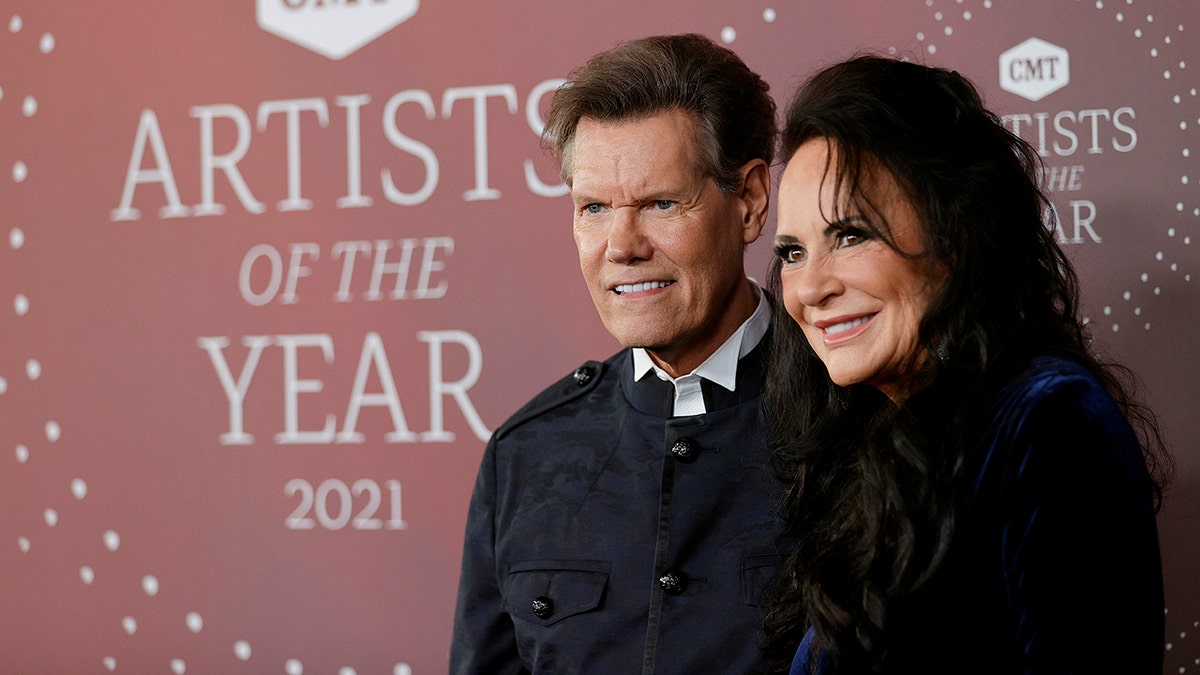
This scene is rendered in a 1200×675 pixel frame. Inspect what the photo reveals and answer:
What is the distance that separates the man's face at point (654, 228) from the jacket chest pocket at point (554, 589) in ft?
1.03

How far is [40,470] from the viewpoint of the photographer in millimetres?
2568

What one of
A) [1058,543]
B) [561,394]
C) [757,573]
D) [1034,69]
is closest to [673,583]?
[757,573]

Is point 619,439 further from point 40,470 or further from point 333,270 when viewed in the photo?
point 40,470

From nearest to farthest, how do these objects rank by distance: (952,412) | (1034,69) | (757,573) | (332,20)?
(952,412) → (757,573) → (1034,69) → (332,20)

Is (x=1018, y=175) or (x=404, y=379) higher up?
(x=1018, y=175)

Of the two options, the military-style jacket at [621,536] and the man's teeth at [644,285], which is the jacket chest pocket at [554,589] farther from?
the man's teeth at [644,285]

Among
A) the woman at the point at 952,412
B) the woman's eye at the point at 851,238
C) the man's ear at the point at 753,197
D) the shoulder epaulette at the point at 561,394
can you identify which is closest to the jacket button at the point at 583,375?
the shoulder epaulette at the point at 561,394

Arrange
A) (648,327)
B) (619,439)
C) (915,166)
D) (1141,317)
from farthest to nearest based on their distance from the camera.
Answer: (1141,317)
(619,439)
(648,327)
(915,166)

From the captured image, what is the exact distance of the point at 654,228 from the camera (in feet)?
5.26

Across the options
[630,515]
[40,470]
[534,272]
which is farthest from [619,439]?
[40,470]

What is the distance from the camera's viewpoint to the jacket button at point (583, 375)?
1.83 m

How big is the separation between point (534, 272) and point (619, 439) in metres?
0.63

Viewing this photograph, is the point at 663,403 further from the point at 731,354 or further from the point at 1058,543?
the point at 1058,543

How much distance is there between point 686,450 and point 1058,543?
2.27 feet
